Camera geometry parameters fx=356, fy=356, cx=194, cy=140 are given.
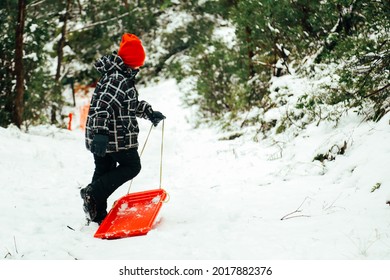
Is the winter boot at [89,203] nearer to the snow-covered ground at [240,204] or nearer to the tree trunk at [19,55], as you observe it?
the snow-covered ground at [240,204]

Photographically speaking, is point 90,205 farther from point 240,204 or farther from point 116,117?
point 240,204

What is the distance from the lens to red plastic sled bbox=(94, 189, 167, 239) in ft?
10.6

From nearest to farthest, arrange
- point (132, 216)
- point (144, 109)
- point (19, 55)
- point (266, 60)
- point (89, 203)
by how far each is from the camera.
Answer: point (89, 203), point (132, 216), point (144, 109), point (19, 55), point (266, 60)

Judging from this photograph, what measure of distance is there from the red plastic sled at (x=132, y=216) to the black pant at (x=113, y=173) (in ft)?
0.82

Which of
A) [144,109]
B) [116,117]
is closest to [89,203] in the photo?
[116,117]

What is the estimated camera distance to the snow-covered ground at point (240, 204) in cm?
273

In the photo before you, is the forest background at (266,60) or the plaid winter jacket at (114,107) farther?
the forest background at (266,60)

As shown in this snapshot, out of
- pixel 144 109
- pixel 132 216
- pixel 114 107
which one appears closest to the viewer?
pixel 114 107

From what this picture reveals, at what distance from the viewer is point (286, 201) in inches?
150

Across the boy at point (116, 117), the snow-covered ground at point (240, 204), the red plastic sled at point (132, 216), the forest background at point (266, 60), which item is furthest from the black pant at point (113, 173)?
the forest background at point (266, 60)

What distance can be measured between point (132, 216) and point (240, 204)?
3.89ft

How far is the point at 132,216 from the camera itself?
12.0 ft

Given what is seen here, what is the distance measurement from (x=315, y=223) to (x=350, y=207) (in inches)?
17.9

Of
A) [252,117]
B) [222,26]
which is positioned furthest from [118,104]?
[222,26]
